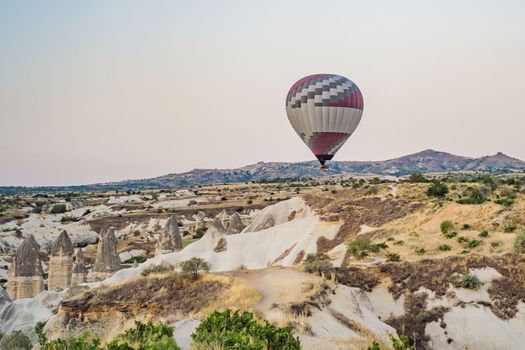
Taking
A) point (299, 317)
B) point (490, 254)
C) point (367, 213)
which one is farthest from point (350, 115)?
point (299, 317)

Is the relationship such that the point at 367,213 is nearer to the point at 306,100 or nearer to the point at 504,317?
the point at 306,100

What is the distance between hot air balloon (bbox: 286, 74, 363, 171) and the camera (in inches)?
1721

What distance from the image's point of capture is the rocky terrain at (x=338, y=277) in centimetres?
1945

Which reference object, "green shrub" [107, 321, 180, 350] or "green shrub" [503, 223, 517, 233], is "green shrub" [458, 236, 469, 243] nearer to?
"green shrub" [503, 223, 517, 233]

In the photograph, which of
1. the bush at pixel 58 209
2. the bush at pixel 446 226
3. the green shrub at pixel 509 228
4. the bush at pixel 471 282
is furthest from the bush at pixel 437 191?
the bush at pixel 58 209

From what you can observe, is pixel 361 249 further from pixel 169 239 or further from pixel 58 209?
pixel 58 209

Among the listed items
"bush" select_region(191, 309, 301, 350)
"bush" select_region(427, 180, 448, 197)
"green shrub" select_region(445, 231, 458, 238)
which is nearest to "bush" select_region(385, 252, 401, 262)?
"green shrub" select_region(445, 231, 458, 238)

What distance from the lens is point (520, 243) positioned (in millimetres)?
29875

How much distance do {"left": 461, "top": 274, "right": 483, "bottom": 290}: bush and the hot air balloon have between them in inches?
764

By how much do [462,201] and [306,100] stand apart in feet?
45.3

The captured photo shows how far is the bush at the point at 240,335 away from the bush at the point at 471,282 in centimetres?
1799

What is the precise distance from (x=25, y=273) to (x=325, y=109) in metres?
24.8

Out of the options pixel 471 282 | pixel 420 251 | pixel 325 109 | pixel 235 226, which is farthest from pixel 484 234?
pixel 235 226

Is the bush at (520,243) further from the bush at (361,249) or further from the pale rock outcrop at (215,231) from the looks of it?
the pale rock outcrop at (215,231)
